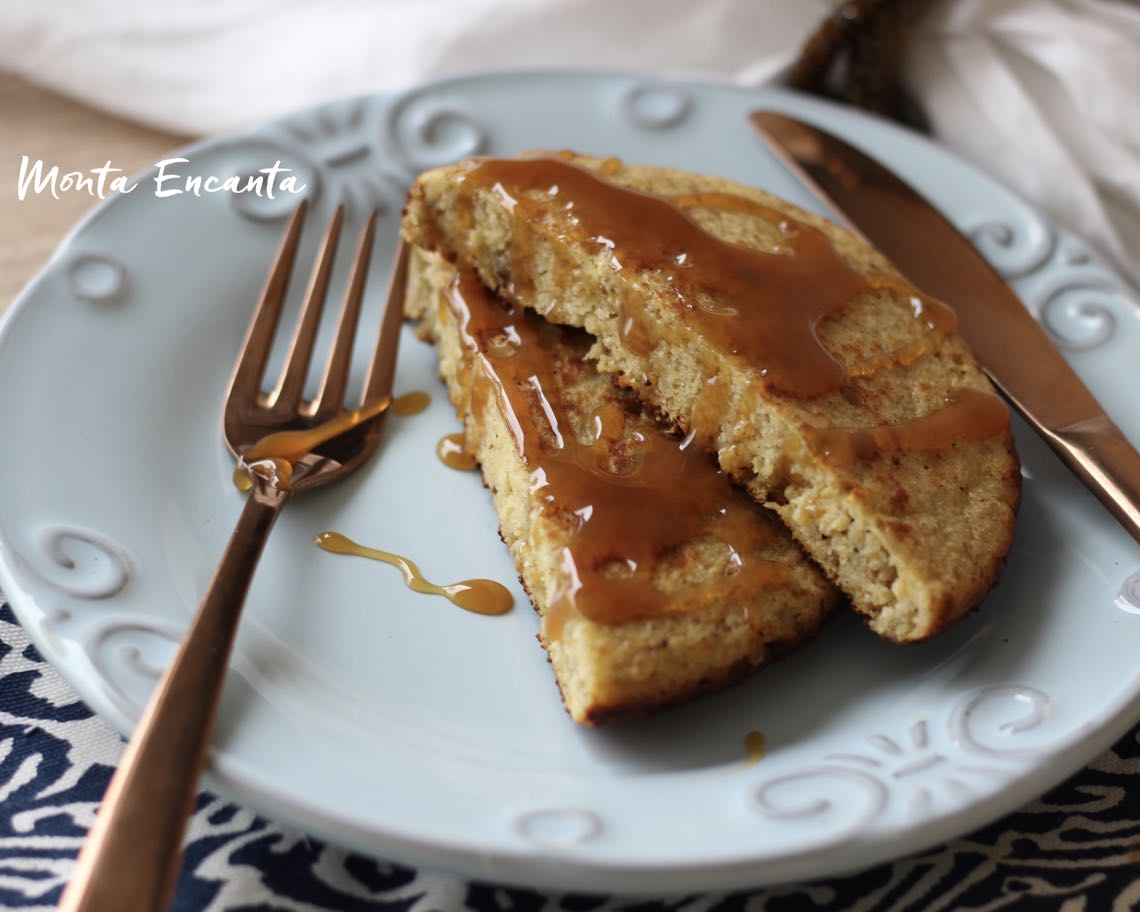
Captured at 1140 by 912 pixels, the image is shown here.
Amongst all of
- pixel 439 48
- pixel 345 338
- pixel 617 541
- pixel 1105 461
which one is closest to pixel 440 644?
pixel 617 541

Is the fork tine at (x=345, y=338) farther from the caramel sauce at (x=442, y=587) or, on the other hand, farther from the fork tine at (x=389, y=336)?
the caramel sauce at (x=442, y=587)

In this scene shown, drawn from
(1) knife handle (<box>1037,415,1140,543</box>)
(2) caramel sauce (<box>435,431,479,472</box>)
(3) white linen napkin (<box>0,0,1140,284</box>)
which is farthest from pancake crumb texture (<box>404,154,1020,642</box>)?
(3) white linen napkin (<box>0,0,1140,284</box>)

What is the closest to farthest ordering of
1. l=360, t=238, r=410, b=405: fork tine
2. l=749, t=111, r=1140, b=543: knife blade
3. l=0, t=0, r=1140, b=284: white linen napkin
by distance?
l=749, t=111, r=1140, b=543: knife blade → l=360, t=238, r=410, b=405: fork tine → l=0, t=0, r=1140, b=284: white linen napkin

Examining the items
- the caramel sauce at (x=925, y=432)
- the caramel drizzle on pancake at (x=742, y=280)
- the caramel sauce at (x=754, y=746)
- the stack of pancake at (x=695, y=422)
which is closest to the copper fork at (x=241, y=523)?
the stack of pancake at (x=695, y=422)

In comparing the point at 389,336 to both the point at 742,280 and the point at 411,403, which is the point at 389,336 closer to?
the point at 411,403

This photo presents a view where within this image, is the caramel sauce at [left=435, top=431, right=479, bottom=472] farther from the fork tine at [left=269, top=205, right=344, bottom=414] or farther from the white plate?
the fork tine at [left=269, top=205, right=344, bottom=414]

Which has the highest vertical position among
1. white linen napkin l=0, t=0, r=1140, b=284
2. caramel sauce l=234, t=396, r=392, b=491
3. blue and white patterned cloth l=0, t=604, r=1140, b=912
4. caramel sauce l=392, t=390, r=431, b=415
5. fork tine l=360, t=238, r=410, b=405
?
white linen napkin l=0, t=0, r=1140, b=284
